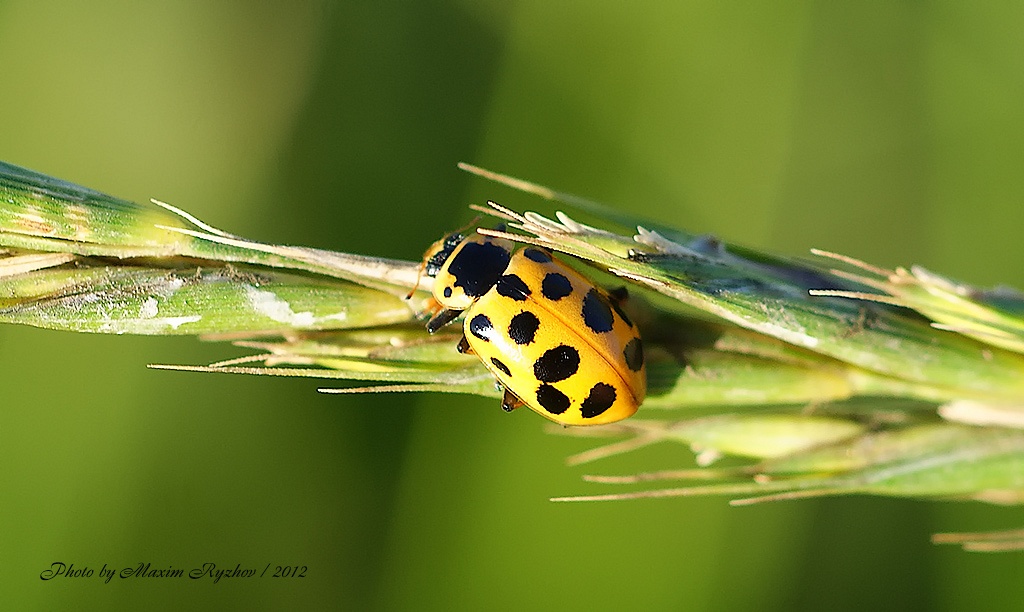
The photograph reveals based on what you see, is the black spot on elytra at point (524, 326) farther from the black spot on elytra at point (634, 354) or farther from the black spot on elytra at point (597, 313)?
the black spot on elytra at point (634, 354)

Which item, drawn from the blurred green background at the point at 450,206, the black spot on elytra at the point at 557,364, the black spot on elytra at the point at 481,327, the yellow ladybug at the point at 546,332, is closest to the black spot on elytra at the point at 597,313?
the yellow ladybug at the point at 546,332

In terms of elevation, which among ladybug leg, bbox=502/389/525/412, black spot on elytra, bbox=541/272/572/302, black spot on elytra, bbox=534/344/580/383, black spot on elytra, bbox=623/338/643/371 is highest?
black spot on elytra, bbox=541/272/572/302

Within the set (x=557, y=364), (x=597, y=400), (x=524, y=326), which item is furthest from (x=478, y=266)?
(x=597, y=400)

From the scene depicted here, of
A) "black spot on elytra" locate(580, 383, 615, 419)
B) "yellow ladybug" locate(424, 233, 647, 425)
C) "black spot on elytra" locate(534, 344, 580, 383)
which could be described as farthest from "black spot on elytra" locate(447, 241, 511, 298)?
"black spot on elytra" locate(580, 383, 615, 419)

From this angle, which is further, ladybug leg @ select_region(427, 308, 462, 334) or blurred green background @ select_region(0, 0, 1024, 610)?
blurred green background @ select_region(0, 0, 1024, 610)

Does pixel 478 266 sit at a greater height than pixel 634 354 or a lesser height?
greater

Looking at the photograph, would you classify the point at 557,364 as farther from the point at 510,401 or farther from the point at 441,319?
the point at 441,319

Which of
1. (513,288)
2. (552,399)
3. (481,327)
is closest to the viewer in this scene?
(481,327)

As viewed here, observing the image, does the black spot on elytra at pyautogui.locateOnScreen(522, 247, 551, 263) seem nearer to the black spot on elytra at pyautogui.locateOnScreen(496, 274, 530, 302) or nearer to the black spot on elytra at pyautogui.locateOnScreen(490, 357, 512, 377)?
the black spot on elytra at pyautogui.locateOnScreen(496, 274, 530, 302)
